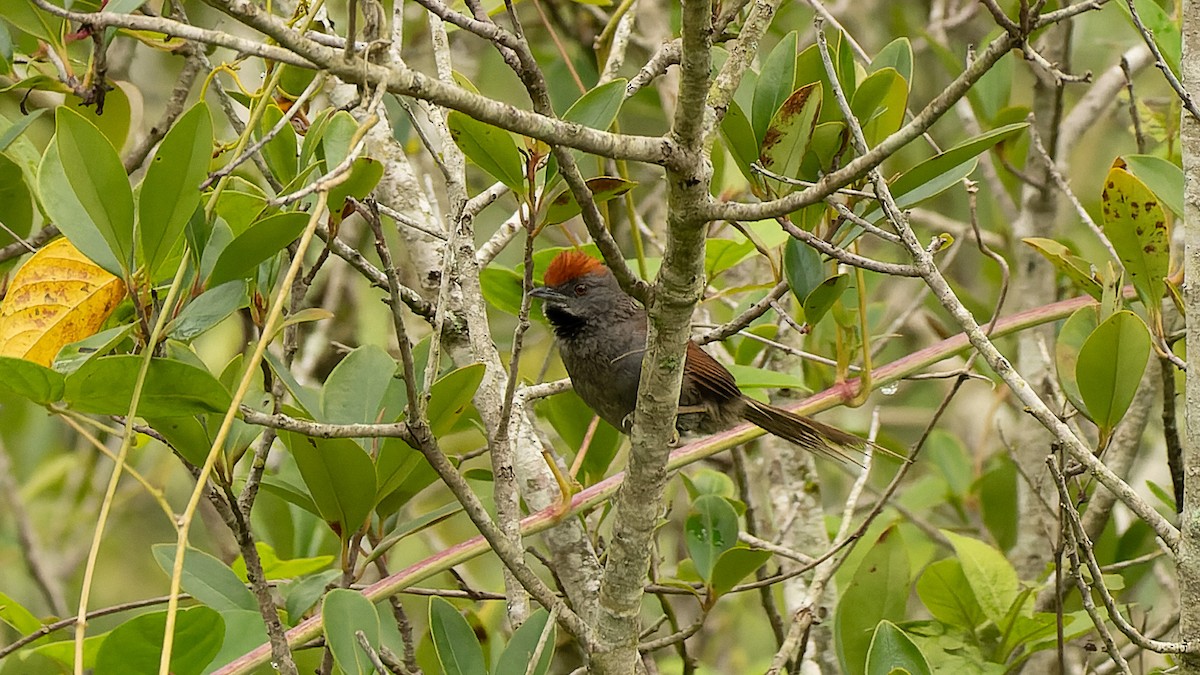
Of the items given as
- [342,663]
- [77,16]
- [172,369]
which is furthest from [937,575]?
[77,16]

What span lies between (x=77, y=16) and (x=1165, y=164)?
2.22 meters

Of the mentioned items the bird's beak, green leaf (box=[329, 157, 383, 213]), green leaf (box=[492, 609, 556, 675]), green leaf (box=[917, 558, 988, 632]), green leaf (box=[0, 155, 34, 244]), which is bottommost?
green leaf (box=[917, 558, 988, 632])

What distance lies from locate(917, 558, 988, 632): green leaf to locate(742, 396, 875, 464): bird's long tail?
19.6 inches

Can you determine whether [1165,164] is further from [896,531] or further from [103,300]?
[103,300]

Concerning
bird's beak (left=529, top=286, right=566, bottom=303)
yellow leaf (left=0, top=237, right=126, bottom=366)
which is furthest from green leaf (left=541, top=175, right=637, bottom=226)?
bird's beak (left=529, top=286, right=566, bottom=303)

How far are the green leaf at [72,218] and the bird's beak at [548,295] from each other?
5.96ft

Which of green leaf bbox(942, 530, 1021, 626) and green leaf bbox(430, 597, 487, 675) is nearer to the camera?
green leaf bbox(430, 597, 487, 675)

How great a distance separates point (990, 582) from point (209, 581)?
1.78 m

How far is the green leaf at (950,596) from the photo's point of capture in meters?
3.04

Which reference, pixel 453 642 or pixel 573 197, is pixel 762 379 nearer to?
pixel 573 197

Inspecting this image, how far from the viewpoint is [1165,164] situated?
8.98 feet

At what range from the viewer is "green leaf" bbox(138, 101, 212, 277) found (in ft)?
6.57

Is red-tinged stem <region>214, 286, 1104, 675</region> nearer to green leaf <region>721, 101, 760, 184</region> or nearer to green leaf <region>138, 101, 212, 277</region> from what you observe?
green leaf <region>721, 101, 760, 184</region>

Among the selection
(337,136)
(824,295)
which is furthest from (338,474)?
(824,295)
